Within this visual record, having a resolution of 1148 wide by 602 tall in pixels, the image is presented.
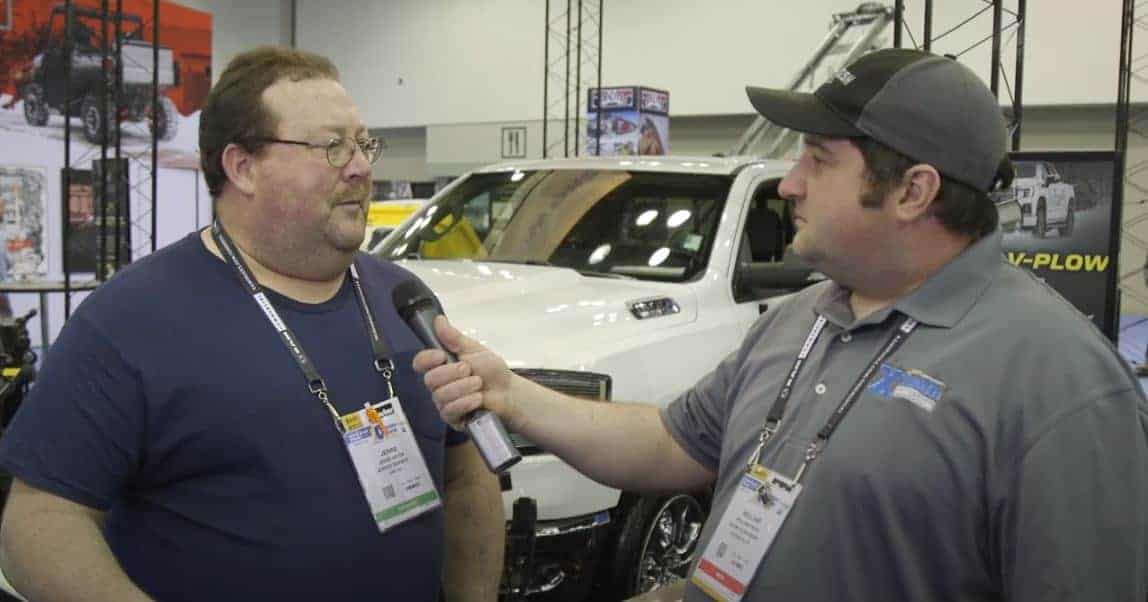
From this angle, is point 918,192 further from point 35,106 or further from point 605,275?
point 35,106

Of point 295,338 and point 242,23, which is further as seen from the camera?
point 242,23

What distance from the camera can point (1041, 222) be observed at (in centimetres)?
742

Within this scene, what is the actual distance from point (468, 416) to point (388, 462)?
0.93ft

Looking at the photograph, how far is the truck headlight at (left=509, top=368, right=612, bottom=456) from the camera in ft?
13.1

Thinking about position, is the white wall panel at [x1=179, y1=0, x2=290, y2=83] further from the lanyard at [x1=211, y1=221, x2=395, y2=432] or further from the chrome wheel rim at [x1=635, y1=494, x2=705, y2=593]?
the lanyard at [x1=211, y1=221, x2=395, y2=432]

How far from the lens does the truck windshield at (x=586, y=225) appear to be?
16.8ft

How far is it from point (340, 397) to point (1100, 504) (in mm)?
1336

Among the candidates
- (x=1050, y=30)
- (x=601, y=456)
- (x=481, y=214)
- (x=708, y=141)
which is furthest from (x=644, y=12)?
(x=601, y=456)

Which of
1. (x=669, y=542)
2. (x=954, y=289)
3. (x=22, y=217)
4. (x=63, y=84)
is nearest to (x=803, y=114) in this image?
(x=954, y=289)

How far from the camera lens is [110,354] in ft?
6.14

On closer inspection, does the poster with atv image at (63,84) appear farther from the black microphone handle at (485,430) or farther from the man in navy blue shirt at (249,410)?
the black microphone handle at (485,430)

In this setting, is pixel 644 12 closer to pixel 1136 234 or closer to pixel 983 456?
pixel 1136 234

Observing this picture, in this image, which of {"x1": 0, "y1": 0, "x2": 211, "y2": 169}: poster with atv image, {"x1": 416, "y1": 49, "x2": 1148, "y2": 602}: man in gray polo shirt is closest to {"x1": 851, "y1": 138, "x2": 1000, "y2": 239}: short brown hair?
{"x1": 416, "y1": 49, "x2": 1148, "y2": 602}: man in gray polo shirt

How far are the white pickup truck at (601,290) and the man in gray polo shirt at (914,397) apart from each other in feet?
5.90
